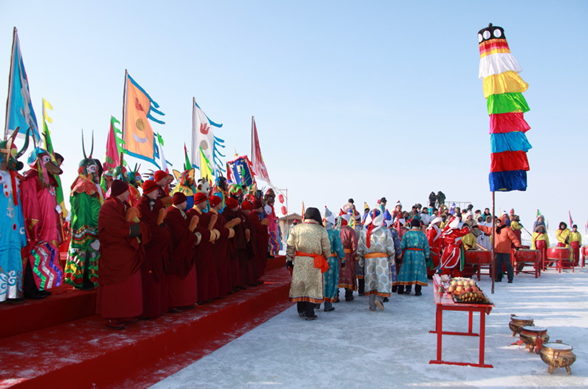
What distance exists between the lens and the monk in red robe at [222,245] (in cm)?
673

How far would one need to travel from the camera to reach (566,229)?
16453 mm

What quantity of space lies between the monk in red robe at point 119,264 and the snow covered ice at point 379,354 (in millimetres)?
849

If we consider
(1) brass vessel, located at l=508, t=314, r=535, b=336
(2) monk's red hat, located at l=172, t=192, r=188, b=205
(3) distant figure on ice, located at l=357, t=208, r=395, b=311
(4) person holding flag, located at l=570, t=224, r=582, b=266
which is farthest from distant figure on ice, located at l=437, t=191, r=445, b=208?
(2) monk's red hat, located at l=172, t=192, r=188, b=205

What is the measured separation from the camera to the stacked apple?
4.72 meters

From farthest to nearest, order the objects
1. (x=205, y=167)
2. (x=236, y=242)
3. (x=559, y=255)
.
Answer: (x=559, y=255)
(x=205, y=167)
(x=236, y=242)

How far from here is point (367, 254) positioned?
7949 millimetres

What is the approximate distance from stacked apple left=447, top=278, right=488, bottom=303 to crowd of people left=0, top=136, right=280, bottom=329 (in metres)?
3.18

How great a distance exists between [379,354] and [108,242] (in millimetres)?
3197

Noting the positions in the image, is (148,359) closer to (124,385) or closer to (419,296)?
(124,385)

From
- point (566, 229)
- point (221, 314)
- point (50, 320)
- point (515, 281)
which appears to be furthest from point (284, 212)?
point (50, 320)

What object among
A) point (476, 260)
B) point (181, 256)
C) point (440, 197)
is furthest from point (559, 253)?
point (181, 256)

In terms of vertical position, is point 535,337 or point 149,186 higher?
point 149,186

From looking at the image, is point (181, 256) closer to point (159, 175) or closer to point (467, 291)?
point (159, 175)

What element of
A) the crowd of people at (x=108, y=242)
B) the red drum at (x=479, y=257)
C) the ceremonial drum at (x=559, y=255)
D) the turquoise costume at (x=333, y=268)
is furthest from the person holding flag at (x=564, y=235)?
the crowd of people at (x=108, y=242)
